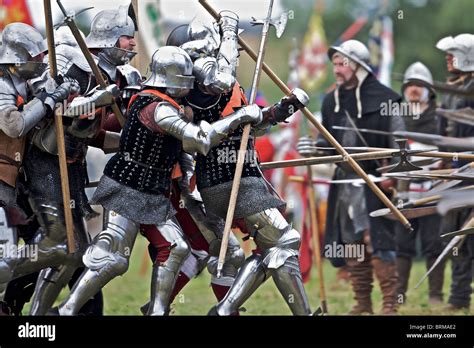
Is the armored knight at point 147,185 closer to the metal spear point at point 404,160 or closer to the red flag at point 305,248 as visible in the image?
the metal spear point at point 404,160

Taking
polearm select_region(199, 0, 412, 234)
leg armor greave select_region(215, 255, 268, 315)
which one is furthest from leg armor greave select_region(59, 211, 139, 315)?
polearm select_region(199, 0, 412, 234)

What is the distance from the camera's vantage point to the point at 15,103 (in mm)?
9734

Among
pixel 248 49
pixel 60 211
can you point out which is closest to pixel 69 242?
pixel 60 211

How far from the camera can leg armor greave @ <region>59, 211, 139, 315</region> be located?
962cm

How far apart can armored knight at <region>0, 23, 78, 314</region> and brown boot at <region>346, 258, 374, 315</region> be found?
328 cm

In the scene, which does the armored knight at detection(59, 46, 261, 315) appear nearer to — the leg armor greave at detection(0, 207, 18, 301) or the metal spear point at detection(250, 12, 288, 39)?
the leg armor greave at detection(0, 207, 18, 301)

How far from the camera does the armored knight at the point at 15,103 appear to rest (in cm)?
970

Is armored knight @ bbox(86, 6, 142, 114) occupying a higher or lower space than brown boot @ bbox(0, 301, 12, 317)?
higher

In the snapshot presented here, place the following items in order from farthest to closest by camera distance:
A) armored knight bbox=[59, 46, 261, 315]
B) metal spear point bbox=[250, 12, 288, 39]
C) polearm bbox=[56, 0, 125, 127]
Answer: metal spear point bbox=[250, 12, 288, 39] < polearm bbox=[56, 0, 125, 127] < armored knight bbox=[59, 46, 261, 315]

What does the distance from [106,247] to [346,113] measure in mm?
3204

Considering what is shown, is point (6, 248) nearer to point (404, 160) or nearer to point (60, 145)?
point (60, 145)

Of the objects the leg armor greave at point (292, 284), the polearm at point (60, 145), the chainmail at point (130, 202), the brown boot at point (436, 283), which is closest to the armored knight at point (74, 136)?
the polearm at point (60, 145)

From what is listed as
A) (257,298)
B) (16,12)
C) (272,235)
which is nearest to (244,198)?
(272,235)

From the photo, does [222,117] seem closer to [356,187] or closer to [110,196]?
[110,196]
